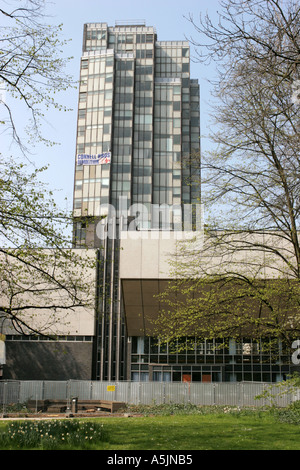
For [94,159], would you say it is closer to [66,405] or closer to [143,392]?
[143,392]

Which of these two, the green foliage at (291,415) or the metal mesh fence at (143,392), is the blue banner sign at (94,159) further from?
the green foliage at (291,415)

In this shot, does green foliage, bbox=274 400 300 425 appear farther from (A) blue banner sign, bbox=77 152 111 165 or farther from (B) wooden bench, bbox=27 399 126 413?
Result: (A) blue banner sign, bbox=77 152 111 165

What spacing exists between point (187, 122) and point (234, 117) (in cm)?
8577

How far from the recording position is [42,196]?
48.6 feet

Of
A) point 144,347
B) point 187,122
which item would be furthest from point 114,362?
point 187,122

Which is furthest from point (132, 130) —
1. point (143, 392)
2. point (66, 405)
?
point (66, 405)

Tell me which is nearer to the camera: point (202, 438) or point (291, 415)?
point (202, 438)

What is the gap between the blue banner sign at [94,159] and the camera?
90.8m

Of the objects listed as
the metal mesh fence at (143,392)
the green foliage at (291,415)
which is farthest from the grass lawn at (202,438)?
the metal mesh fence at (143,392)

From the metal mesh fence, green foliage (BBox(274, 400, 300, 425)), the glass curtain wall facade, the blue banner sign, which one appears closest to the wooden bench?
the metal mesh fence

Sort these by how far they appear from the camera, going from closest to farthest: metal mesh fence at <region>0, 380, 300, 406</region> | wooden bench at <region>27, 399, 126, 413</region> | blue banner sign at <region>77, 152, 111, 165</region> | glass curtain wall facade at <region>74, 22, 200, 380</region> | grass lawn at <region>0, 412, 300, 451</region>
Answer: grass lawn at <region>0, 412, 300, 451</region>
wooden bench at <region>27, 399, 126, 413</region>
metal mesh fence at <region>0, 380, 300, 406</region>
glass curtain wall facade at <region>74, 22, 200, 380</region>
blue banner sign at <region>77, 152, 111, 165</region>

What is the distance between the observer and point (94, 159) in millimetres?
91375

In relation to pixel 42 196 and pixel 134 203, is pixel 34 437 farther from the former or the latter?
pixel 134 203

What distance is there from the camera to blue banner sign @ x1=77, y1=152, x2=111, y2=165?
9081 centimetres
